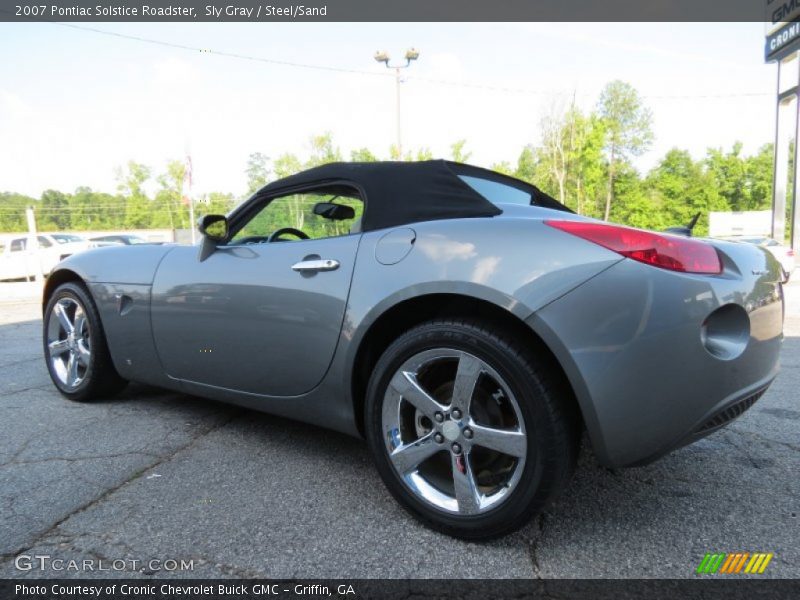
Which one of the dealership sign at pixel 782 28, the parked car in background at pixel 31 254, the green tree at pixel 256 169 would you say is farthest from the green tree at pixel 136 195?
the dealership sign at pixel 782 28

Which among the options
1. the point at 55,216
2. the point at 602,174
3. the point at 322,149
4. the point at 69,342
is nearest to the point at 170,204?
the point at 55,216

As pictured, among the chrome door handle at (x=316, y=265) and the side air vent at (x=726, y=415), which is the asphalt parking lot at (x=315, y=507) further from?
the chrome door handle at (x=316, y=265)

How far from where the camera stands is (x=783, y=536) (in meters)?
1.79

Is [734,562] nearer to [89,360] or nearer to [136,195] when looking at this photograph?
[89,360]

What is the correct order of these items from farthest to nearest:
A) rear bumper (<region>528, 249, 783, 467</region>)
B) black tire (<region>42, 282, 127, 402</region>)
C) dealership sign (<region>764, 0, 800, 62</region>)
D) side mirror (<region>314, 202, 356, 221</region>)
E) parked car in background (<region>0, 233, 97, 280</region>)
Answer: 1. parked car in background (<region>0, 233, 97, 280</region>)
2. dealership sign (<region>764, 0, 800, 62</region>)
3. black tire (<region>42, 282, 127, 402</region>)
4. side mirror (<region>314, 202, 356, 221</region>)
5. rear bumper (<region>528, 249, 783, 467</region>)

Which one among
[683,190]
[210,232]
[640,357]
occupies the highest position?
[683,190]

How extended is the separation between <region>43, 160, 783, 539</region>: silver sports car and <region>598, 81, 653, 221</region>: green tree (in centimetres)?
4743

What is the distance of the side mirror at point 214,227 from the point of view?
2674 mm

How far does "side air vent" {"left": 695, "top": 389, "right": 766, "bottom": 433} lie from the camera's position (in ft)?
5.42

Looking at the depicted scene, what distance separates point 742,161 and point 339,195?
63.0 meters

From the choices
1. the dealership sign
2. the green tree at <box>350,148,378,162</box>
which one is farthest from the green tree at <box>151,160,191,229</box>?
the dealership sign

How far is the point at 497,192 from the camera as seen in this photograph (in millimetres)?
2350

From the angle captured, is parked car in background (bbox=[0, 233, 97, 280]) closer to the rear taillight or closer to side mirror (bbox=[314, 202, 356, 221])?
side mirror (bbox=[314, 202, 356, 221])

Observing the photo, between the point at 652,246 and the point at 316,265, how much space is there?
4.11 feet
